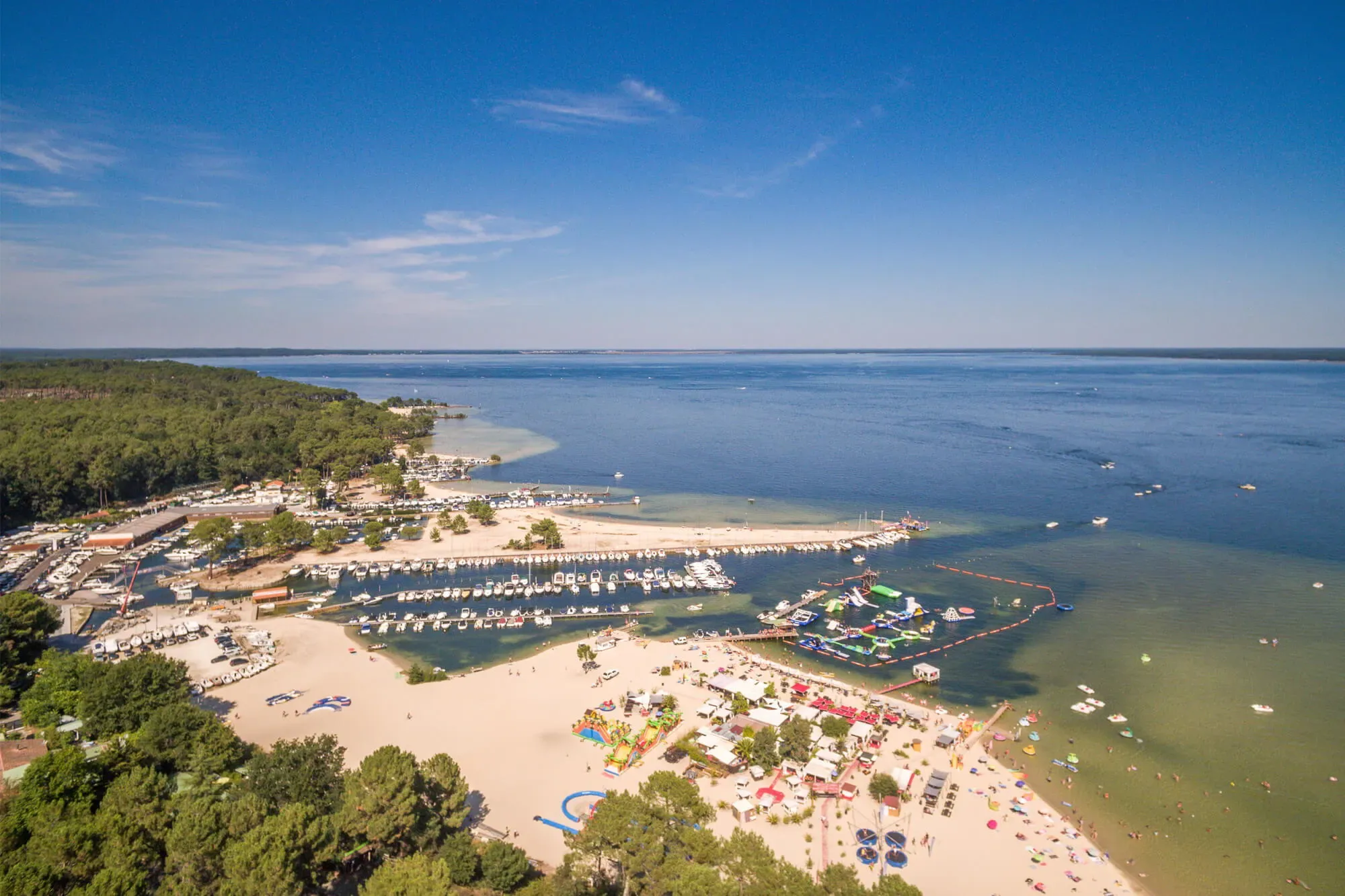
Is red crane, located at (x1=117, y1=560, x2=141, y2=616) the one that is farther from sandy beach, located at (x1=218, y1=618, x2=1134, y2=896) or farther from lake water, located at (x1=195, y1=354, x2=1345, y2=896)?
lake water, located at (x1=195, y1=354, x2=1345, y2=896)

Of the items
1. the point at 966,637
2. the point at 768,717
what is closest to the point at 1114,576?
the point at 966,637

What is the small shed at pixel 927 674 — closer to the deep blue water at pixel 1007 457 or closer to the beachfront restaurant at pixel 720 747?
the beachfront restaurant at pixel 720 747

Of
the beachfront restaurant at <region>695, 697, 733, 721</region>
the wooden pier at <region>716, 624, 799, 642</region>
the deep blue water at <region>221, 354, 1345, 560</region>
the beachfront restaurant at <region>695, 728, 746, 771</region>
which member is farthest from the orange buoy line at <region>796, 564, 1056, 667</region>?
the deep blue water at <region>221, 354, 1345, 560</region>

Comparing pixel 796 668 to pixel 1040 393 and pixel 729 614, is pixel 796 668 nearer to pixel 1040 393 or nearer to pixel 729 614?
pixel 729 614

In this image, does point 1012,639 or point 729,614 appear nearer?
point 1012,639

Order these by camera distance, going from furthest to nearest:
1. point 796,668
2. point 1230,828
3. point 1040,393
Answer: point 1040,393
point 796,668
point 1230,828

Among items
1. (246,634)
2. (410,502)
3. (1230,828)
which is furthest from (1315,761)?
(410,502)
